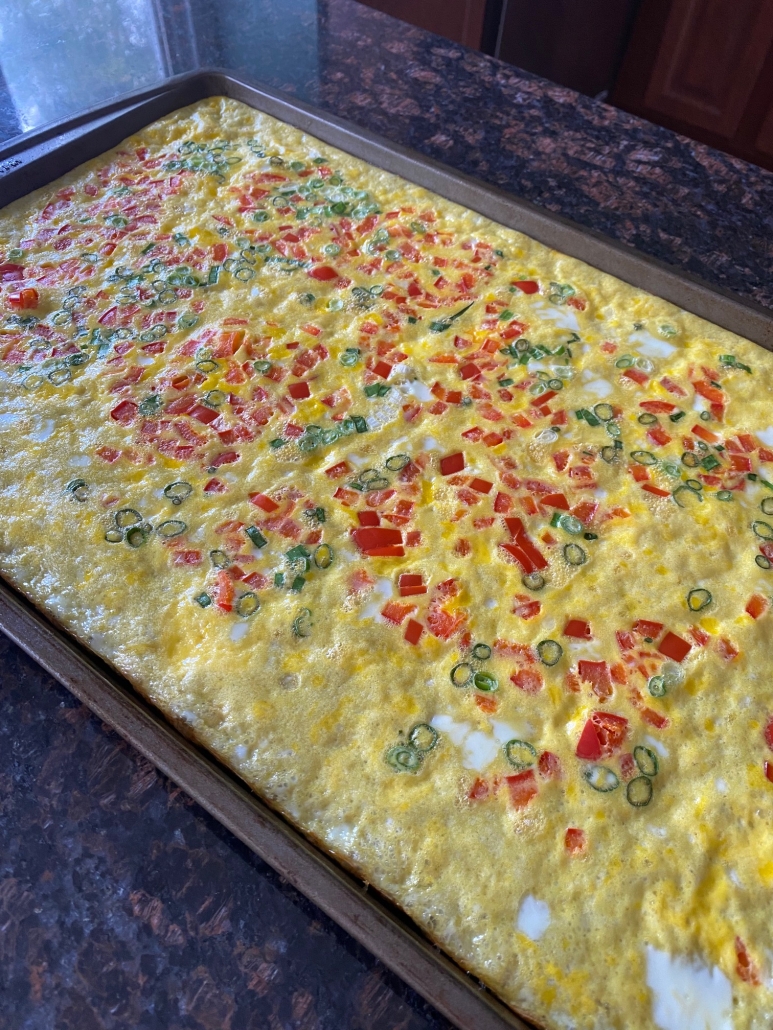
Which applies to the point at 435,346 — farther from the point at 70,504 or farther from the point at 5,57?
the point at 5,57

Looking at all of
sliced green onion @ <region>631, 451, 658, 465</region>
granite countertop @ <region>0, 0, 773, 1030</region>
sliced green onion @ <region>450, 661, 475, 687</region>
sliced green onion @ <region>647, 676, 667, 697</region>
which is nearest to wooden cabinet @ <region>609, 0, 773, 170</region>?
granite countertop @ <region>0, 0, 773, 1030</region>

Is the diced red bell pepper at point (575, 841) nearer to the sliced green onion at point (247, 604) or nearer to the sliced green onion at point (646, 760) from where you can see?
the sliced green onion at point (646, 760)

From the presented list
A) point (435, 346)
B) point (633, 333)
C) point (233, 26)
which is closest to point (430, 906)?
point (435, 346)

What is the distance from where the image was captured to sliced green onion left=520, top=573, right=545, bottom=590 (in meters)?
1.45

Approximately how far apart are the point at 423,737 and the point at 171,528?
2.03ft

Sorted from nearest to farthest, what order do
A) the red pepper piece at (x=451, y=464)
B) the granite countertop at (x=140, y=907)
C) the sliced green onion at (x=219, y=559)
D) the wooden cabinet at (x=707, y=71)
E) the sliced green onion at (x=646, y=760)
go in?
the granite countertop at (x=140, y=907) < the sliced green onion at (x=646, y=760) < the sliced green onion at (x=219, y=559) < the red pepper piece at (x=451, y=464) < the wooden cabinet at (x=707, y=71)

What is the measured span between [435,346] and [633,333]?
455 millimetres

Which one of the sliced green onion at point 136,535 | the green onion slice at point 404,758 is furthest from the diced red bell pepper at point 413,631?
the sliced green onion at point 136,535

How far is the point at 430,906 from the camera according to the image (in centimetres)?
113

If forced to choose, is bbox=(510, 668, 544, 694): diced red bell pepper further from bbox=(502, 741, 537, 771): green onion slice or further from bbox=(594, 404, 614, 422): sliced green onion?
bbox=(594, 404, 614, 422): sliced green onion

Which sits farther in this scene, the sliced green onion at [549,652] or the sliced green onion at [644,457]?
the sliced green onion at [644,457]

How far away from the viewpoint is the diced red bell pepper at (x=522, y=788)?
4.00ft

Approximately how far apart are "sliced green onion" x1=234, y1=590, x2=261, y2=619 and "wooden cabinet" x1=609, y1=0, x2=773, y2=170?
3669 millimetres

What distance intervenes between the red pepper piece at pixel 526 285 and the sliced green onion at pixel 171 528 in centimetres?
100
